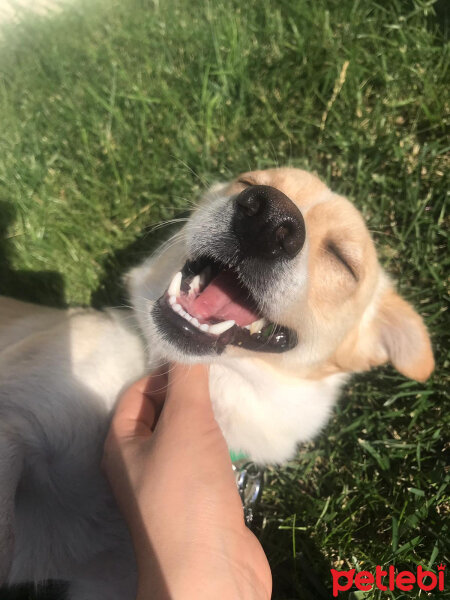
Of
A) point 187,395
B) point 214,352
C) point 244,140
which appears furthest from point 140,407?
point 244,140

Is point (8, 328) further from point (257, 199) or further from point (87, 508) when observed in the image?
point (257, 199)

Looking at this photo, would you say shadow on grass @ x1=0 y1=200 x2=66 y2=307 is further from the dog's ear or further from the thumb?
the dog's ear

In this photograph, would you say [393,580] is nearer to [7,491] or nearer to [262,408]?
[262,408]

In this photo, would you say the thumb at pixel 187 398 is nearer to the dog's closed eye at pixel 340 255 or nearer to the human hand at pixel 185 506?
the human hand at pixel 185 506

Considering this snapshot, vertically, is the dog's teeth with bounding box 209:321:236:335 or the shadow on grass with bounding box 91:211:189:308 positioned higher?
the dog's teeth with bounding box 209:321:236:335

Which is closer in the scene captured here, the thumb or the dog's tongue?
the thumb

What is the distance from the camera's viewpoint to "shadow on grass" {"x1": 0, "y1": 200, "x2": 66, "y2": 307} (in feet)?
12.3

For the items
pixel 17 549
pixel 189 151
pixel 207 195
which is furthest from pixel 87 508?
pixel 189 151


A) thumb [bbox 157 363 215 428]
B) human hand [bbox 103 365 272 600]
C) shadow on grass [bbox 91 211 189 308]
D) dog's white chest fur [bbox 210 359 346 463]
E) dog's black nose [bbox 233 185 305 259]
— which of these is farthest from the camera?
shadow on grass [bbox 91 211 189 308]

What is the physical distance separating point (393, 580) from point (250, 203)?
2.33 m

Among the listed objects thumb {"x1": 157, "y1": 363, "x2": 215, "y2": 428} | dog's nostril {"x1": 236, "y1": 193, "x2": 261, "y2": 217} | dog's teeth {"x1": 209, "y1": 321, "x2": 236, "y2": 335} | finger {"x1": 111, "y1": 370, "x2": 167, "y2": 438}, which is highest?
dog's nostril {"x1": 236, "y1": 193, "x2": 261, "y2": 217}

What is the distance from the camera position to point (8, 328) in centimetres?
287

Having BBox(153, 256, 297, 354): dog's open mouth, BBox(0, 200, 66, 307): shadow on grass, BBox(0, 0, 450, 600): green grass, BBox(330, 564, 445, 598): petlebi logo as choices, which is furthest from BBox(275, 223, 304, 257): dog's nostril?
BBox(0, 200, 66, 307): shadow on grass

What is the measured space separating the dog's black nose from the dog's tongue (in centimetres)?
29
